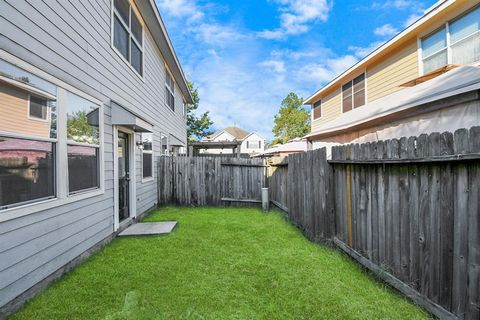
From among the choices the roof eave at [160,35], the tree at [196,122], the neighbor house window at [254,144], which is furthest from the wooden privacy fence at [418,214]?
the neighbor house window at [254,144]

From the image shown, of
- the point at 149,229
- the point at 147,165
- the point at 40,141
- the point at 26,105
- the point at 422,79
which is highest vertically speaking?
the point at 422,79

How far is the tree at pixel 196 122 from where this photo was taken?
91.2ft

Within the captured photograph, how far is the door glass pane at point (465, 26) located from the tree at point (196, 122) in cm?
2343

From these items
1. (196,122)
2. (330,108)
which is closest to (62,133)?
(330,108)

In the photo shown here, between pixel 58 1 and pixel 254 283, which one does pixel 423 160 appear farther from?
pixel 58 1

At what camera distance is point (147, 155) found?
750 cm

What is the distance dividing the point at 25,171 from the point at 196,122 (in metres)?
26.2

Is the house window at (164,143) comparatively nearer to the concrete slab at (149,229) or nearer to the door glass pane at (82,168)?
the concrete slab at (149,229)

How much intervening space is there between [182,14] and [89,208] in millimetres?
10595

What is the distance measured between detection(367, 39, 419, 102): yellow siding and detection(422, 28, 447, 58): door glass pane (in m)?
0.31

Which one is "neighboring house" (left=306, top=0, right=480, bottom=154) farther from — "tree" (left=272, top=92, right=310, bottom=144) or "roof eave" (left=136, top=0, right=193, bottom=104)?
"tree" (left=272, top=92, right=310, bottom=144)

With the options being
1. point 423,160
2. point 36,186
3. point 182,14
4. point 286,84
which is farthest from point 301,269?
point 286,84

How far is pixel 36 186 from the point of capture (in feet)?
9.61

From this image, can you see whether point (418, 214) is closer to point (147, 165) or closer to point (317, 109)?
point (147, 165)
